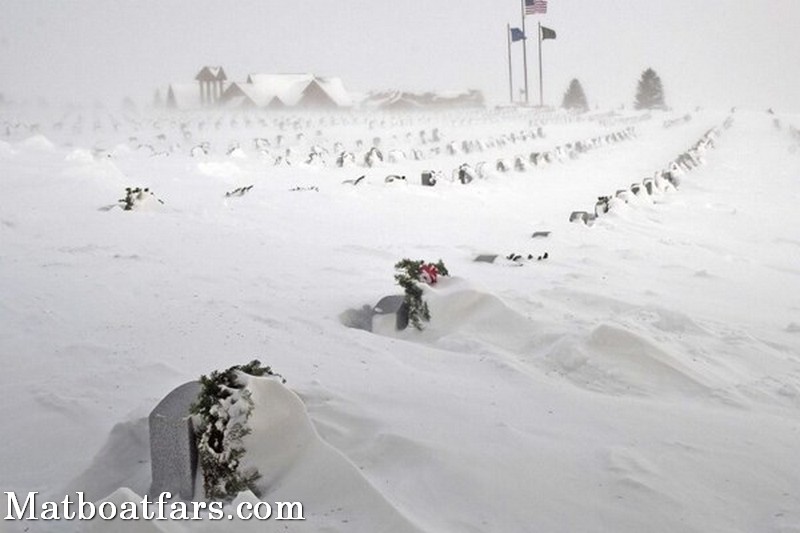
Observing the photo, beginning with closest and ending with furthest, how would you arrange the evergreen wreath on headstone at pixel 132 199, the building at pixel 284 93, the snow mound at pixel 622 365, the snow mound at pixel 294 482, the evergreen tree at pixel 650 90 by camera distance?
1. the snow mound at pixel 294 482
2. the snow mound at pixel 622 365
3. the evergreen wreath on headstone at pixel 132 199
4. the building at pixel 284 93
5. the evergreen tree at pixel 650 90

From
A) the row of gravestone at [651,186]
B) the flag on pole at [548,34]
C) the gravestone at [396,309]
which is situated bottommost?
the gravestone at [396,309]

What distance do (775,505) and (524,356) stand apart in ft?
7.44

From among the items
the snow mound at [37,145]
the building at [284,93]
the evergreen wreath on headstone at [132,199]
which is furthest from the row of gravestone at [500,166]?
the building at [284,93]

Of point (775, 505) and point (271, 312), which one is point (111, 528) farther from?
point (271, 312)

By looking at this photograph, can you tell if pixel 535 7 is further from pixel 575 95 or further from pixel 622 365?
pixel 622 365

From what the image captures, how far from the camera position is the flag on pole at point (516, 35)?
179 feet

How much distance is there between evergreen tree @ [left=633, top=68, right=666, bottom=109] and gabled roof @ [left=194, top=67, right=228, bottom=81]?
139 feet

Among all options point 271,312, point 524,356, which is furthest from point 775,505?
point 271,312

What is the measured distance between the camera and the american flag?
44.7 m

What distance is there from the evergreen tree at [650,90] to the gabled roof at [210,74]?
42269 mm

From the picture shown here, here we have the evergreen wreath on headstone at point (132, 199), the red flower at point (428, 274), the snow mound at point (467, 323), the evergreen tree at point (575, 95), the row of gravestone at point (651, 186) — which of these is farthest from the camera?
the evergreen tree at point (575, 95)

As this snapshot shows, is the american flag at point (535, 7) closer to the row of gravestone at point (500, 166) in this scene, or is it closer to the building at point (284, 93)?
the building at point (284, 93)

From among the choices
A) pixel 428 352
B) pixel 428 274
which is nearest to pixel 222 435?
pixel 428 352

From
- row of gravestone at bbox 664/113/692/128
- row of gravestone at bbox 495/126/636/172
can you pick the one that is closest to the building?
row of gravestone at bbox 664/113/692/128
